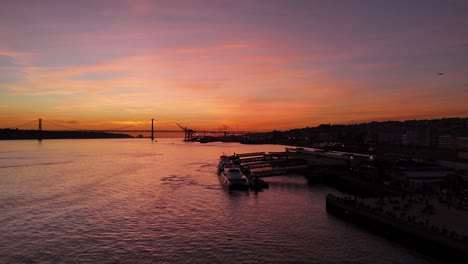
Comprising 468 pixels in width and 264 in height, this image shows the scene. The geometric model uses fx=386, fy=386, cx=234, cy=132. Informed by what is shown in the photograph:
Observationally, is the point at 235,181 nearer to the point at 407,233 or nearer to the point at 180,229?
the point at 180,229

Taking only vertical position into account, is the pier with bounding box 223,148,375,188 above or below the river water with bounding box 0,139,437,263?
above

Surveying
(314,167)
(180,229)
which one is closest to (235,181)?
(314,167)

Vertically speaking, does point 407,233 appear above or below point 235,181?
below

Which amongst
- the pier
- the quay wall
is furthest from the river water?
the pier

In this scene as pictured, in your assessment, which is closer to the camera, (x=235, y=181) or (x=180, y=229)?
(x=180, y=229)

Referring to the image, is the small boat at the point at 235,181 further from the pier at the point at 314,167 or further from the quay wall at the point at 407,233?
the quay wall at the point at 407,233

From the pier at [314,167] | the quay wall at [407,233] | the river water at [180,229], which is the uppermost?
the pier at [314,167]

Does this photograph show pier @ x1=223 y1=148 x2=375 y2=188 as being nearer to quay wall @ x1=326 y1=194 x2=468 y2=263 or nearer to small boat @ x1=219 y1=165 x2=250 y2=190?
small boat @ x1=219 y1=165 x2=250 y2=190

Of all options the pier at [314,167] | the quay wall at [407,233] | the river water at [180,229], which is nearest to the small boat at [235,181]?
the river water at [180,229]
